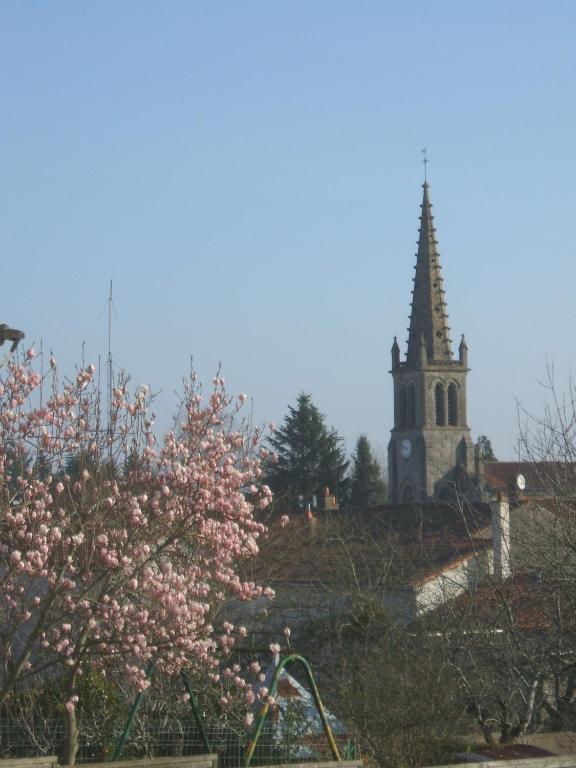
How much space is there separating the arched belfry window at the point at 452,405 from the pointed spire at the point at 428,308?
8.49 ft

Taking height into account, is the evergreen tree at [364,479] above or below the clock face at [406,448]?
below

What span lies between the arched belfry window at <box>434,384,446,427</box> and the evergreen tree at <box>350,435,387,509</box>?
20.8m

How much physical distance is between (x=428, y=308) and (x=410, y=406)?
8.03 metres

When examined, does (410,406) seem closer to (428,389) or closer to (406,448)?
(428,389)

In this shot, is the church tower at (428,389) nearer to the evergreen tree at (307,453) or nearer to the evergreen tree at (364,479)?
the evergreen tree at (364,479)

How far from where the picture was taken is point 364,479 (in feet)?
271

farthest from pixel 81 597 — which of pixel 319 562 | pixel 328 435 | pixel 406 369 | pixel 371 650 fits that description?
pixel 406 369

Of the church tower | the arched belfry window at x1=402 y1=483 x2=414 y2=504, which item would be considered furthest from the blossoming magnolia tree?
the church tower

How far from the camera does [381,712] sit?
52.6 feet

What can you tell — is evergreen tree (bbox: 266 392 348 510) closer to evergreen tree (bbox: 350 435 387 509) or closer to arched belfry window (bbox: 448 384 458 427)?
evergreen tree (bbox: 350 435 387 509)

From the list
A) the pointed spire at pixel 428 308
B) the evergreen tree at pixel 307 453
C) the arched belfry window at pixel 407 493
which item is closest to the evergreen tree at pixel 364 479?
the evergreen tree at pixel 307 453

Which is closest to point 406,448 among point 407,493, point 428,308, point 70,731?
point 407,493

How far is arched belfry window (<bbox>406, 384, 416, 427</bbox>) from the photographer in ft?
348

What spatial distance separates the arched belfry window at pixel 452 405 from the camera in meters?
106
